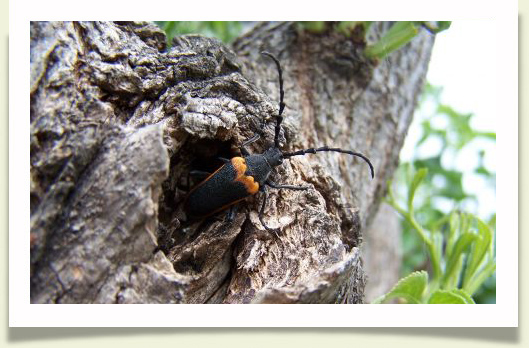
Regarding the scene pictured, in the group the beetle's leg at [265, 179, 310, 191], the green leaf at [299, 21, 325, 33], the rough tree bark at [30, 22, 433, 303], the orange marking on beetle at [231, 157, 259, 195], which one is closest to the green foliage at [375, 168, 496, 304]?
the rough tree bark at [30, 22, 433, 303]

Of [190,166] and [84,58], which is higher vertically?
[84,58]

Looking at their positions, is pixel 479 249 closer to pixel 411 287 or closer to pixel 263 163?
pixel 411 287

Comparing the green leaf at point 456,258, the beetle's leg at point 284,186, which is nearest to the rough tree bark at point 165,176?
the beetle's leg at point 284,186

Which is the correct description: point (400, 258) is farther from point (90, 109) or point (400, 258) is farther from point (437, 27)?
point (90, 109)

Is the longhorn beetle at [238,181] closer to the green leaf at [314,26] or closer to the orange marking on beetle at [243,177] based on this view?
the orange marking on beetle at [243,177]
